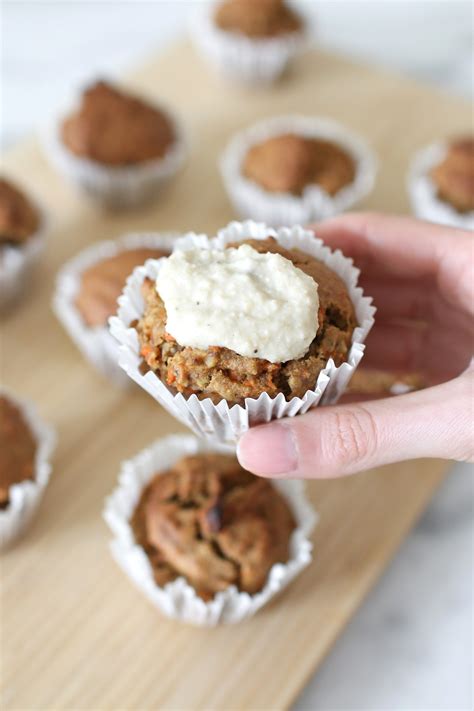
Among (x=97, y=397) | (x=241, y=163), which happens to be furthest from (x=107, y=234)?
(x=97, y=397)

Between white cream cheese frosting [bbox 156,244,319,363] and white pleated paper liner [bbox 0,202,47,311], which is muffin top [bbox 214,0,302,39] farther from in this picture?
white cream cheese frosting [bbox 156,244,319,363]

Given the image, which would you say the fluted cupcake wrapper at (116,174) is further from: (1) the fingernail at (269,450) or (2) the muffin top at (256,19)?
(1) the fingernail at (269,450)

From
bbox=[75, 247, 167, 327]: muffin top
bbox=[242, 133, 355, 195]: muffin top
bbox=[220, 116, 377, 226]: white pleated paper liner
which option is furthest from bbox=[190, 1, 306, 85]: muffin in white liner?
bbox=[75, 247, 167, 327]: muffin top

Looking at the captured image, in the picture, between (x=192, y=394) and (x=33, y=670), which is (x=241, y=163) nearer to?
(x=192, y=394)

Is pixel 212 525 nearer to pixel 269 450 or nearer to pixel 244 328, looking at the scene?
pixel 269 450

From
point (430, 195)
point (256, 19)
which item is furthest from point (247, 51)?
point (430, 195)

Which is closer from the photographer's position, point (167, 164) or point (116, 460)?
point (116, 460)
